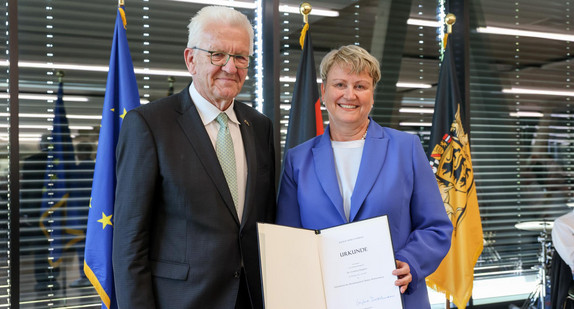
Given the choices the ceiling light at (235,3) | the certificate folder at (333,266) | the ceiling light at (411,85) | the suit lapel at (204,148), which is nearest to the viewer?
the certificate folder at (333,266)

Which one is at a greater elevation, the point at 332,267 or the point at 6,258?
the point at 332,267

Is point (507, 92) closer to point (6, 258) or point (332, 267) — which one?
point (332, 267)

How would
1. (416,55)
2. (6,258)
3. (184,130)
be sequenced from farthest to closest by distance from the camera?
(416,55)
(6,258)
(184,130)

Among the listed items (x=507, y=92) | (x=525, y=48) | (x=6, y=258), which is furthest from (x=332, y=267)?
(x=525, y=48)

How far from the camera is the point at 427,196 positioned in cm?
182

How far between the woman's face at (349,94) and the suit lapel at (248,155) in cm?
32

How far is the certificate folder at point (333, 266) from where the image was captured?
5.18 feet

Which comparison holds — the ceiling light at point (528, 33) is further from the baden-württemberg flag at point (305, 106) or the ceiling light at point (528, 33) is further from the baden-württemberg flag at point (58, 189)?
the baden-württemberg flag at point (58, 189)

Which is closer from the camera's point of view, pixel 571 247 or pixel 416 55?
pixel 571 247

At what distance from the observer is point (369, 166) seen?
1823 millimetres

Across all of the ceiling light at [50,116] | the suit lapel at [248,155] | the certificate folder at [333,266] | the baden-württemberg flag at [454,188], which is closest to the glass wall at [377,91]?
the ceiling light at [50,116]

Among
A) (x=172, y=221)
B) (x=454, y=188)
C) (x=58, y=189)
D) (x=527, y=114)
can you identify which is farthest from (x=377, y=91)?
(x=172, y=221)

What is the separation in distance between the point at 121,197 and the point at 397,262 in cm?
90

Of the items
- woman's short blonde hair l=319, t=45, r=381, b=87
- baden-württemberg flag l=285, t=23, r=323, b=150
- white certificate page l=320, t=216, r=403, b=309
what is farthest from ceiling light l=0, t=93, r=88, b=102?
white certificate page l=320, t=216, r=403, b=309
